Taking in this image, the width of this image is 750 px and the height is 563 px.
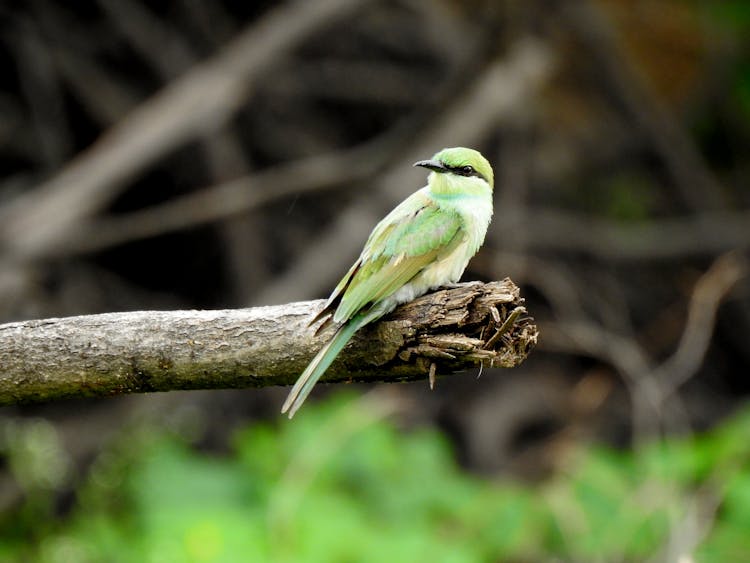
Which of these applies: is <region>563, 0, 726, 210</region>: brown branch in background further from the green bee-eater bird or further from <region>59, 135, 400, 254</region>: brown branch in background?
the green bee-eater bird

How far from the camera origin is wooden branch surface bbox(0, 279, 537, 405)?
211 cm

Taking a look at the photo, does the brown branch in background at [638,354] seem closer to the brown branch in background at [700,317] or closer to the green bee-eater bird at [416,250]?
the brown branch in background at [700,317]

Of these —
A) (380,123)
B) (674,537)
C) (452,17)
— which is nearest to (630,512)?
(674,537)

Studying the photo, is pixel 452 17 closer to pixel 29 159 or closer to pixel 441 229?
pixel 29 159

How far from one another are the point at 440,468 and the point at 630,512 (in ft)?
3.37

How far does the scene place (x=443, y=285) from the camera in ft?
7.84

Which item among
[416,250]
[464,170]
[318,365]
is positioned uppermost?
[464,170]

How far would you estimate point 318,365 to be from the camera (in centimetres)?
205

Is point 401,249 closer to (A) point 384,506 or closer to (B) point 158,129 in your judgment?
(A) point 384,506

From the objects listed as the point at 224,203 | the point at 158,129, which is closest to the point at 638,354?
the point at 224,203

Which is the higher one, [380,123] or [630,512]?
[380,123]

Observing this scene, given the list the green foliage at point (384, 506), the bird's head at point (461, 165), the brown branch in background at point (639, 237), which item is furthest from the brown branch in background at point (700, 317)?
the bird's head at point (461, 165)

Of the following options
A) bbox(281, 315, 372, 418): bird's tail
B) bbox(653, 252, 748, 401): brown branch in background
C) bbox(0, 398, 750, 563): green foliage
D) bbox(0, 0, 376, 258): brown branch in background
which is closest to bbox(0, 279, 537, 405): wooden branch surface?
bbox(281, 315, 372, 418): bird's tail

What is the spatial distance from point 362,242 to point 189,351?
4.55 m
